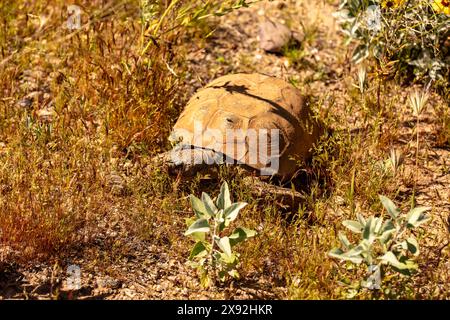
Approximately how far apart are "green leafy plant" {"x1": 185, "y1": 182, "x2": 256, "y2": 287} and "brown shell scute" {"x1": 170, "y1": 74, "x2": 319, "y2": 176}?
0.71 meters

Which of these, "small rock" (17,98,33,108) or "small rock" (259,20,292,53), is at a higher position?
"small rock" (259,20,292,53)

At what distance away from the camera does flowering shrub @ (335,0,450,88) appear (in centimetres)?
447

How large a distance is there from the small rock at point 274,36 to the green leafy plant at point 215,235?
232 centimetres

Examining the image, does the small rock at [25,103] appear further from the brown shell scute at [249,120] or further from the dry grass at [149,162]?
the brown shell scute at [249,120]

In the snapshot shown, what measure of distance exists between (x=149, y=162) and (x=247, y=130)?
0.65 meters

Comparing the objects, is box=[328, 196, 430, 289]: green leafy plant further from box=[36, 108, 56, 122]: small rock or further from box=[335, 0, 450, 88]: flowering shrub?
box=[36, 108, 56, 122]: small rock

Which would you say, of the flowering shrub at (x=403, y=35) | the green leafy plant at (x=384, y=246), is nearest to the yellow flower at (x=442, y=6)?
the flowering shrub at (x=403, y=35)

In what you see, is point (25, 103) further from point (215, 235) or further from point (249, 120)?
point (215, 235)

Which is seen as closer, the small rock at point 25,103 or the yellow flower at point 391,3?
the yellow flower at point 391,3

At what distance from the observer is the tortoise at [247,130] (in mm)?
4141

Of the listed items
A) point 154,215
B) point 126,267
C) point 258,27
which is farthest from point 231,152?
point 258,27

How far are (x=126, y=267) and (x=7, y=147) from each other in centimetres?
124

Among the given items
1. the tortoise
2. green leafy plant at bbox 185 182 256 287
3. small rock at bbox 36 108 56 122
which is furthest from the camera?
small rock at bbox 36 108 56 122

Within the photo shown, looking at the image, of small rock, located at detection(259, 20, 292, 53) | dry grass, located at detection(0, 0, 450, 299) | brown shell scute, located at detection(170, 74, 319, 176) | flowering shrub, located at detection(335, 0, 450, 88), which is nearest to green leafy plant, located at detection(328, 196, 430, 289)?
dry grass, located at detection(0, 0, 450, 299)
